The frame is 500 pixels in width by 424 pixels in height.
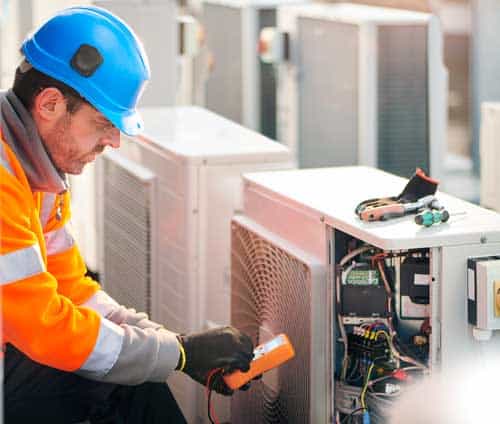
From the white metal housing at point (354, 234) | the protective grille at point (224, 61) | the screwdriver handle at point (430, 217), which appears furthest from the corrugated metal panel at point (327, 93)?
the screwdriver handle at point (430, 217)

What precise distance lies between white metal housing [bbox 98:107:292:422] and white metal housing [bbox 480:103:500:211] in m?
1.01

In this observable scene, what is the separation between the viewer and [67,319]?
93.2 inches

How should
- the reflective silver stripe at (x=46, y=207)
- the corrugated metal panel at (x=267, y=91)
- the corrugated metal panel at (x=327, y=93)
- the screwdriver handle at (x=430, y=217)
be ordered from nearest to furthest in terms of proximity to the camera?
the screwdriver handle at (x=430, y=217)
the reflective silver stripe at (x=46, y=207)
the corrugated metal panel at (x=327, y=93)
the corrugated metal panel at (x=267, y=91)

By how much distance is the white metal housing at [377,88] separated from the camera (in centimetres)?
379

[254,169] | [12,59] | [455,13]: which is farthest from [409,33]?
[455,13]

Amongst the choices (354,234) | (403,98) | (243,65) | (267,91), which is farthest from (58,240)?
(243,65)

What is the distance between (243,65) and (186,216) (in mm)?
2552

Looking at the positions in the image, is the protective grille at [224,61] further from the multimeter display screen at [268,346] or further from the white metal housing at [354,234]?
the multimeter display screen at [268,346]

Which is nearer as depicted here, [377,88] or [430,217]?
[430,217]

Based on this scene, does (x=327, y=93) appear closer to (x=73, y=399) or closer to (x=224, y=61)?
(x=224, y=61)

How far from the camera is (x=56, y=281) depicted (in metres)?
2.49

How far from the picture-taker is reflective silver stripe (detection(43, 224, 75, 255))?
2.80 meters

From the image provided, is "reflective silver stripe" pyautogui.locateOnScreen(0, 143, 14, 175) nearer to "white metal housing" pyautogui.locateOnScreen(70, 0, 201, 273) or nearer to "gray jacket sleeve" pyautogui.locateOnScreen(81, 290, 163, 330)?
"gray jacket sleeve" pyautogui.locateOnScreen(81, 290, 163, 330)

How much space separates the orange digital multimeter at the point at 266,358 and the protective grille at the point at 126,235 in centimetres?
108
